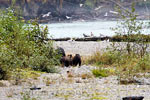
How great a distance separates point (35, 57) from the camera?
10711 millimetres

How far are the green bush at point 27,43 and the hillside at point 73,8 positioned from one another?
91.7m

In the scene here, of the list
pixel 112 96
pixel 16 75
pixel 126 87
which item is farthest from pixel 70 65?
pixel 112 96

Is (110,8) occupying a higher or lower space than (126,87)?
higher

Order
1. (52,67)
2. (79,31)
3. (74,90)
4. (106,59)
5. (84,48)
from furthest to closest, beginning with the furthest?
(79,31) → (84,48) → (106,59) → (52,67) → (74,90)

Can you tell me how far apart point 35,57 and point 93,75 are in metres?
1.88

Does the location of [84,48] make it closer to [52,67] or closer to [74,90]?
[52,67]

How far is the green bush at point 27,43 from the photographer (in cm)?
1059

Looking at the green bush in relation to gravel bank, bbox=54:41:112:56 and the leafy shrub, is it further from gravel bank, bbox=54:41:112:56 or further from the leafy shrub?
gravel bank, bbox=54:41:112:56

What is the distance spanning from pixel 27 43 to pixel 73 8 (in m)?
108

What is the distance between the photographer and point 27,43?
37.0 ft

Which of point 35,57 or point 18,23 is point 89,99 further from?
point 18,23

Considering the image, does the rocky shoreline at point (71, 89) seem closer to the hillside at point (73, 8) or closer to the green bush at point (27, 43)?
the green bush at point (27, 43)

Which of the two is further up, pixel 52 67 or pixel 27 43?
pixel 27 43

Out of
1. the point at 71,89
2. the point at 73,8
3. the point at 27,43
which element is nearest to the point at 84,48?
the point at 27,43
